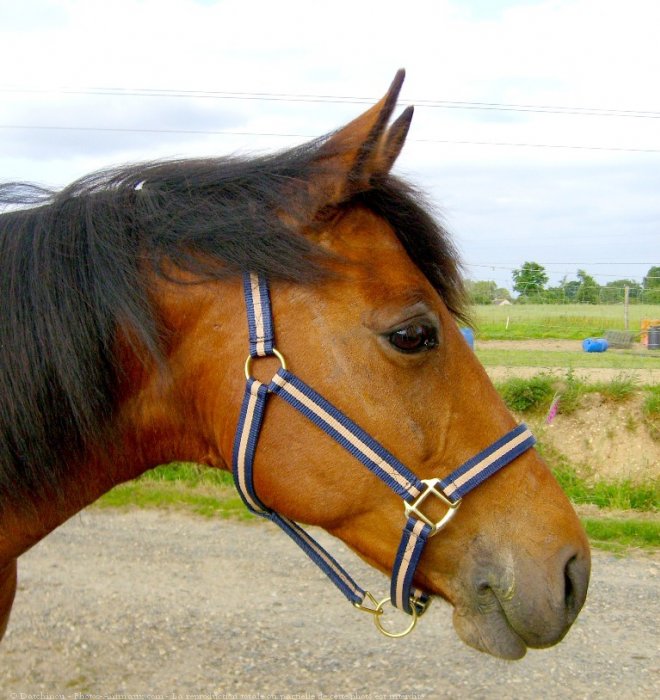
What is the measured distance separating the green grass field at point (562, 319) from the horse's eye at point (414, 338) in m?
18.4

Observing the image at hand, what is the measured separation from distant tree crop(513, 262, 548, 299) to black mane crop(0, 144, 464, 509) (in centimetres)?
1784

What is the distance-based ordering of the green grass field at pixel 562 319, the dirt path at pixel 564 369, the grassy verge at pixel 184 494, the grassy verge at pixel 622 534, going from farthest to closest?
1. the green grass field at pixel 562 319
2. the dirt path at pixel 564 369
3. the grassy verge at pixel 184 494
4. the grassy verge at pixel 622 534

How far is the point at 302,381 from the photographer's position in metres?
1.96

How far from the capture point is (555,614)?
75.0 inches

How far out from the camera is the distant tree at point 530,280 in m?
19.5

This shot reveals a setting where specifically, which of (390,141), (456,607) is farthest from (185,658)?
(390,141)

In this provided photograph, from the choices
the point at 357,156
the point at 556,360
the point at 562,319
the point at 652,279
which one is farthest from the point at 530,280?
the point at 357,156

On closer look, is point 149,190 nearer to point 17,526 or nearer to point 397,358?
point 397,358

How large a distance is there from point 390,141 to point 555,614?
1510 millimetres

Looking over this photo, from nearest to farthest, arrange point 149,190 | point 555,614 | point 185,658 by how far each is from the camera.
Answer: point 555,614 < point 149,190 < point 185,658

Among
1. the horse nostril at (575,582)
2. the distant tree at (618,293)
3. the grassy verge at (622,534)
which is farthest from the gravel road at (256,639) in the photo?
the distant tree at (618,293)

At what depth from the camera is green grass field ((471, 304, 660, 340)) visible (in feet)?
67.5

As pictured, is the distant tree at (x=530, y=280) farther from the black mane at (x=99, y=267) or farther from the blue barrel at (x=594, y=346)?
the black mane at (x=99, y=267)

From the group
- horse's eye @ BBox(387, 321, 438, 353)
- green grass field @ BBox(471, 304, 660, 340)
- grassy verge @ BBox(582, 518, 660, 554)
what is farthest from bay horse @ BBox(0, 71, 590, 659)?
green grass field @ BBox(471, 304, 660, 340)
